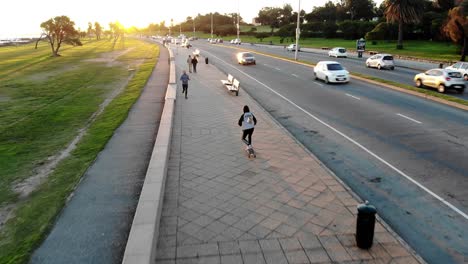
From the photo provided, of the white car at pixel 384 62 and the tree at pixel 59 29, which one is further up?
the tree at pixel 59 29

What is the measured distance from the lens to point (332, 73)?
25.3 metres

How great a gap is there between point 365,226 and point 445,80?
1989 cm

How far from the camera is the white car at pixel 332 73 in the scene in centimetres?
2517

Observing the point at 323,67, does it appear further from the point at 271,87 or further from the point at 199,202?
the point at 199,202

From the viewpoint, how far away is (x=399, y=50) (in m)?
55.3

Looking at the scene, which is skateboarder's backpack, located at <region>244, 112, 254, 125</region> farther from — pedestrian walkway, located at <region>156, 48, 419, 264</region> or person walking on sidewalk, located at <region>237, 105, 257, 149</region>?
pedestrian walkway, located at <region>156, 48, 419, 264</region>

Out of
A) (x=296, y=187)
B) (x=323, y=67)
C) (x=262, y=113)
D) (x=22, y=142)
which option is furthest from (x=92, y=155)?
(x=323, y=67)

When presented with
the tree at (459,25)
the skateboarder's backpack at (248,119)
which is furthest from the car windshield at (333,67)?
the tree at (459,25)

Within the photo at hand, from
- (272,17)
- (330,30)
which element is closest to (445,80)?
(330,30)

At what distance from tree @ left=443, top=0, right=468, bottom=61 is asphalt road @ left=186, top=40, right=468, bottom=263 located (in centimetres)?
2565

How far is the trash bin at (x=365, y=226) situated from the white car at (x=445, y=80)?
64.5ft

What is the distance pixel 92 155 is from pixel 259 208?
5.87 m

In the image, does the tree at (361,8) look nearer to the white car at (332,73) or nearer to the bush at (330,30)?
the bush at (330,30)

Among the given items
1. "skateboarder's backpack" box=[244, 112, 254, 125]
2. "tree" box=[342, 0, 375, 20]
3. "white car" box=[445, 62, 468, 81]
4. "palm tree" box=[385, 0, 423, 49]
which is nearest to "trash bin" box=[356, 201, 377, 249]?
"skateboarder's backpack" box=[244, 112, 254, 125]
